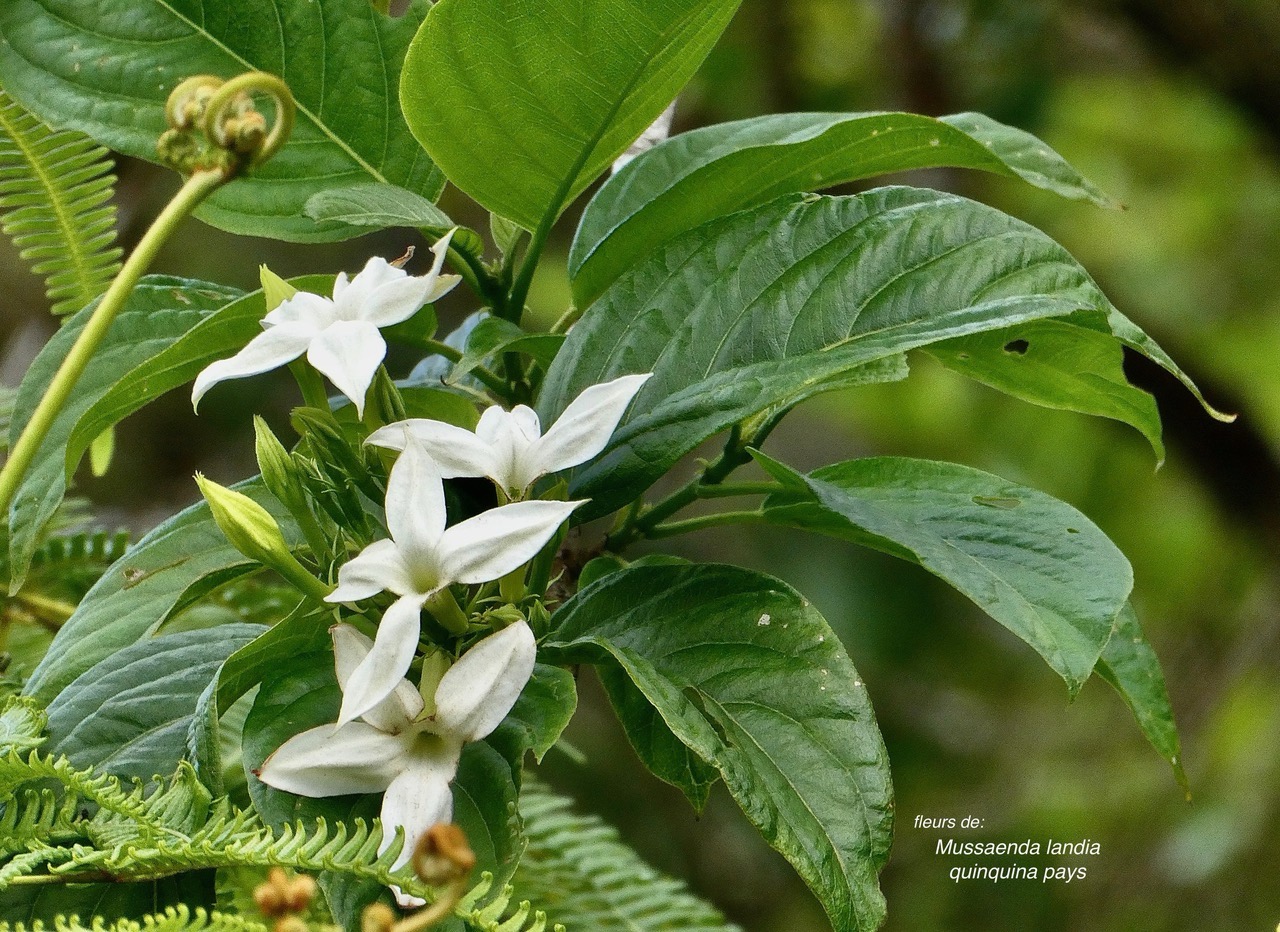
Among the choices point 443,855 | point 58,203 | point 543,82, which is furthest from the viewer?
point 58,203

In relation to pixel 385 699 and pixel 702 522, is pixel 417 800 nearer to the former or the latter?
pixel 385 699

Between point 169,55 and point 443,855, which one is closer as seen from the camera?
point 443,855

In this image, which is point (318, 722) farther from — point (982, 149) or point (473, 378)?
point (982, 149)

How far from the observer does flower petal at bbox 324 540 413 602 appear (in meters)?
0.34

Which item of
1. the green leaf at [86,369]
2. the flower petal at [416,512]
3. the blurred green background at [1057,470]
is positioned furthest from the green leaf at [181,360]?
the blurred green background at [1057,470]

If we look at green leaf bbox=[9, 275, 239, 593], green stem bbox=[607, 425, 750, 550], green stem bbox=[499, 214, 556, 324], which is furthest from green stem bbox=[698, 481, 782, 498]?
green leaf bbox=[9, 275, 239, 593]

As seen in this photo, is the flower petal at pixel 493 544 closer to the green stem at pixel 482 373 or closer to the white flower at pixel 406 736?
the white flower at pixel 406 736

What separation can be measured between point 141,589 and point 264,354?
13 centimetres

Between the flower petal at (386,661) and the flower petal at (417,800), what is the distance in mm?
33

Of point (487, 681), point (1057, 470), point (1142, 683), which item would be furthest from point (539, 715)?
point (1057, 470)

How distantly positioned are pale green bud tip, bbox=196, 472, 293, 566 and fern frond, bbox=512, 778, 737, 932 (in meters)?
0.29

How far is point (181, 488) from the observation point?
208cm

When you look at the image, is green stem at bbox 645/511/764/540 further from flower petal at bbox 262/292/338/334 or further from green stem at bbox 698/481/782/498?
flower petal at bbox 262/292/338/334

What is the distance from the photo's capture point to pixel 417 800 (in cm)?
34
